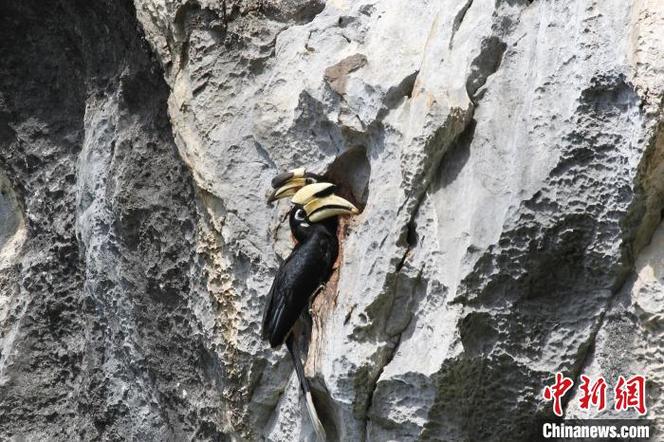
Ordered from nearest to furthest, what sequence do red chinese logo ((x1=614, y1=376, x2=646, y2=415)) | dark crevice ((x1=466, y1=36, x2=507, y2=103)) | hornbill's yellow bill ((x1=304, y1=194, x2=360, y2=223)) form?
red chinese logo ((x1=614, y1=376, x2=646, y2=415))
dark crevice ((x1=466, y1=36, x2=507, y2=103))
hornbill's yellow bill ((x1=304, y1=194, x2=360, y2=223))

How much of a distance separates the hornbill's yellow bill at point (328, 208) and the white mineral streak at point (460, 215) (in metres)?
0.04

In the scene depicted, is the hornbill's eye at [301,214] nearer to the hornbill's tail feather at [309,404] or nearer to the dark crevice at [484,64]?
the hornbill's tail feather at [309,404]

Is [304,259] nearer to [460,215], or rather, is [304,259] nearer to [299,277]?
[299,277]

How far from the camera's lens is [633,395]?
7.81ft

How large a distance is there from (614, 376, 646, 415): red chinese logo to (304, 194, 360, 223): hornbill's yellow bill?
2.19 feet

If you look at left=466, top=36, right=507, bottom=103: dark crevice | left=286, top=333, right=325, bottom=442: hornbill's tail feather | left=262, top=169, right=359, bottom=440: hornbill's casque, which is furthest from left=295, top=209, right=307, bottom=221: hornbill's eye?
left=466, top=36, right=507, bottom=103: dark crevice

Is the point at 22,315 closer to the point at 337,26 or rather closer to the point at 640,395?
the point at 337,26

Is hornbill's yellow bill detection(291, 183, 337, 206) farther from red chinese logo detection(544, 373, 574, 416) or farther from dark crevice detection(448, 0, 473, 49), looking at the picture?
red chinese logo detection(544, 373, 574, 416)

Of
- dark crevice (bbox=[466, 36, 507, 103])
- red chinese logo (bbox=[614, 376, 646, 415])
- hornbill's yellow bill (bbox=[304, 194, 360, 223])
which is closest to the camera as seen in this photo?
red chinese logo (bbox=[614, 376, 646, 415])

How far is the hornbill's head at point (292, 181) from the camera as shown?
9.06 ft

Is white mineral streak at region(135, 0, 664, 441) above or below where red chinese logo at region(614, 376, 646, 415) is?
above

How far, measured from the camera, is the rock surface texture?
7.94ft

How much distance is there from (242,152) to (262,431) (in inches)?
24.8

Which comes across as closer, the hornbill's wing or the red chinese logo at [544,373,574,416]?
the red chinese logo at [544,373,574,416]
